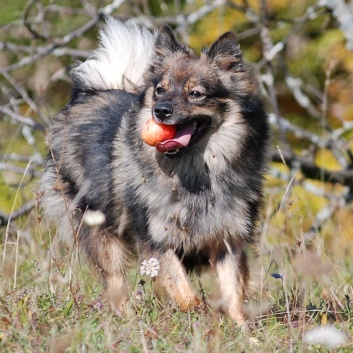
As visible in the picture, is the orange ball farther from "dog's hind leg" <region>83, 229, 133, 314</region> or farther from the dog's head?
"dog's hind leg" <region>83, 229, 133, 314</region>

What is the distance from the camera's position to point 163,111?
4004mm

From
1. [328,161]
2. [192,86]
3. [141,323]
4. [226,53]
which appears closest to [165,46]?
[226,53]

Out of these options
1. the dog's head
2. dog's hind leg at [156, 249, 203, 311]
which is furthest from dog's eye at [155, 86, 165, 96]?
dog's hind leg at [156, 249, 203, 311]

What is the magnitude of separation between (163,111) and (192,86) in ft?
1.03

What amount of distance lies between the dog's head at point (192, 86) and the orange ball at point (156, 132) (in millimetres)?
32

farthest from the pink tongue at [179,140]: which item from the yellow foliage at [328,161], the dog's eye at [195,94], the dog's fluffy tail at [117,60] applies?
the yellow foliage at [328,161]

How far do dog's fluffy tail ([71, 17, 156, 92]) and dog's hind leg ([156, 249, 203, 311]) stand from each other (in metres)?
1.48

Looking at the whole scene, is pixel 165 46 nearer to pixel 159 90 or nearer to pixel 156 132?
pixel 159 90

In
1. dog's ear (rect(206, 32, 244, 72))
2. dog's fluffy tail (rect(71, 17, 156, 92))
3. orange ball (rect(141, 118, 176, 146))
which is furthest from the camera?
dog's fluffy tail (rect(71, 17, 156, 92))

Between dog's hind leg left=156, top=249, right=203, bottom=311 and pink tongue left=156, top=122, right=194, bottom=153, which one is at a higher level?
pink tongue left=156, top=122, right=194, bottom=153

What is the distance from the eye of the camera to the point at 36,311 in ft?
11.0

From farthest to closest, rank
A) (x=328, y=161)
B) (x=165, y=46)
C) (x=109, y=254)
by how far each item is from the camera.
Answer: (x=328, y=161) → (x=109, y=254) → (x=165, y=46)

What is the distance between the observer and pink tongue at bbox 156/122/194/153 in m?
4.15

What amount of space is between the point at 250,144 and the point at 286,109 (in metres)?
5.95
